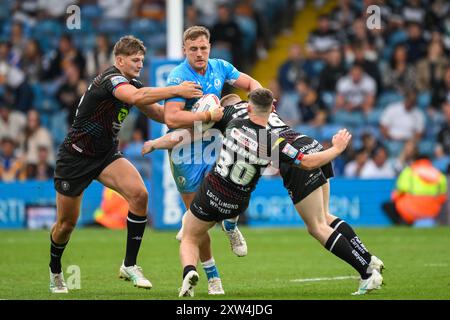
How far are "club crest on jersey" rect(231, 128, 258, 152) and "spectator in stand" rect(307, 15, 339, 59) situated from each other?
13.8m

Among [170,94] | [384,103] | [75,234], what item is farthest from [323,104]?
[170,94]

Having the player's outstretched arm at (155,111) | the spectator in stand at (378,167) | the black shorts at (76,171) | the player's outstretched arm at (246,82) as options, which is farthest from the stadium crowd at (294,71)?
the black shorts at (76,171)

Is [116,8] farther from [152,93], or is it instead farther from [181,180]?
[152,93]

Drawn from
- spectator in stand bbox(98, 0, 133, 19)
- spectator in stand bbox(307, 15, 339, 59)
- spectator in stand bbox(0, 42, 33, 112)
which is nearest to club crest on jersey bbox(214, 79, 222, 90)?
spectator in stand bbox(307, 15, 339, 59)

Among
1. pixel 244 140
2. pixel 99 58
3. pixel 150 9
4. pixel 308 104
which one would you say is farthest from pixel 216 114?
pixel 150 9

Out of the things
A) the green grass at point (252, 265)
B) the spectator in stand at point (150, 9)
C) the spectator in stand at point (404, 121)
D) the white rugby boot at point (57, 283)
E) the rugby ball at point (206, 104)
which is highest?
the spectator in stand at point (150, 9)

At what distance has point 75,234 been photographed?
18.2 metres

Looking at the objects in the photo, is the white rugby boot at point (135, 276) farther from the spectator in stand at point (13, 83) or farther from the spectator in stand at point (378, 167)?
the spectator in stand at point (13, 83)

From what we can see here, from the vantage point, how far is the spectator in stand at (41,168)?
20833 millimetres

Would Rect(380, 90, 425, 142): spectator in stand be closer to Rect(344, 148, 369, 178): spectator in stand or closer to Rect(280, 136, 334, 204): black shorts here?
Rect(344, 148, 369, 178): spectator in stand

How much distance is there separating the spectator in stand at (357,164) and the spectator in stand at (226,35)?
4.11m

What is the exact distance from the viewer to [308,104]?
22016mm

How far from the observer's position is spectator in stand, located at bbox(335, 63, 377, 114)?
21.7 m
